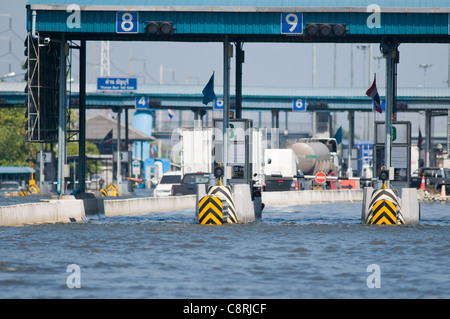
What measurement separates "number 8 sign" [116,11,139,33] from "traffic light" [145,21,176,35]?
352 millimetres

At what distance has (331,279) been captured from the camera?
14.2 metres

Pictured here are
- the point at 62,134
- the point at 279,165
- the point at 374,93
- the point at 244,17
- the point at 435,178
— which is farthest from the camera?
the point at 435,178

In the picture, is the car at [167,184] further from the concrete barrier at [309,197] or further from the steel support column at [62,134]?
the steel support column at [62,134]

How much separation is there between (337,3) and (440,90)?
41.3 meters

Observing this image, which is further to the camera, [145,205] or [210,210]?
[145,205]

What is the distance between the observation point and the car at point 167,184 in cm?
4416

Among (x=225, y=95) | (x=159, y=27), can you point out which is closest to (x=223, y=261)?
(x=225, y=95)

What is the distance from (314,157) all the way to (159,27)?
107 feet

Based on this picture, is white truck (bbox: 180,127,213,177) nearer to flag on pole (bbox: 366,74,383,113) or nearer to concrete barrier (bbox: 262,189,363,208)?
concrete barrier (bbox: 262,189,363,208)

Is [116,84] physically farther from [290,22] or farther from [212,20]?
[290,22]

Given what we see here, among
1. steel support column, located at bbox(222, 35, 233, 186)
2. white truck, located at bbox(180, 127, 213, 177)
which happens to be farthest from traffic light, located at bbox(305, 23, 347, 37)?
white truck, located at bbox(180, 127, 213, 177)

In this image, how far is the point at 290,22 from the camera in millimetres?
27734

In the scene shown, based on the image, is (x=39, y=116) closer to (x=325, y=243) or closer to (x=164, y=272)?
(x=325, y=243)

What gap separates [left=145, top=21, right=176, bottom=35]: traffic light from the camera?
27656 millimetres
